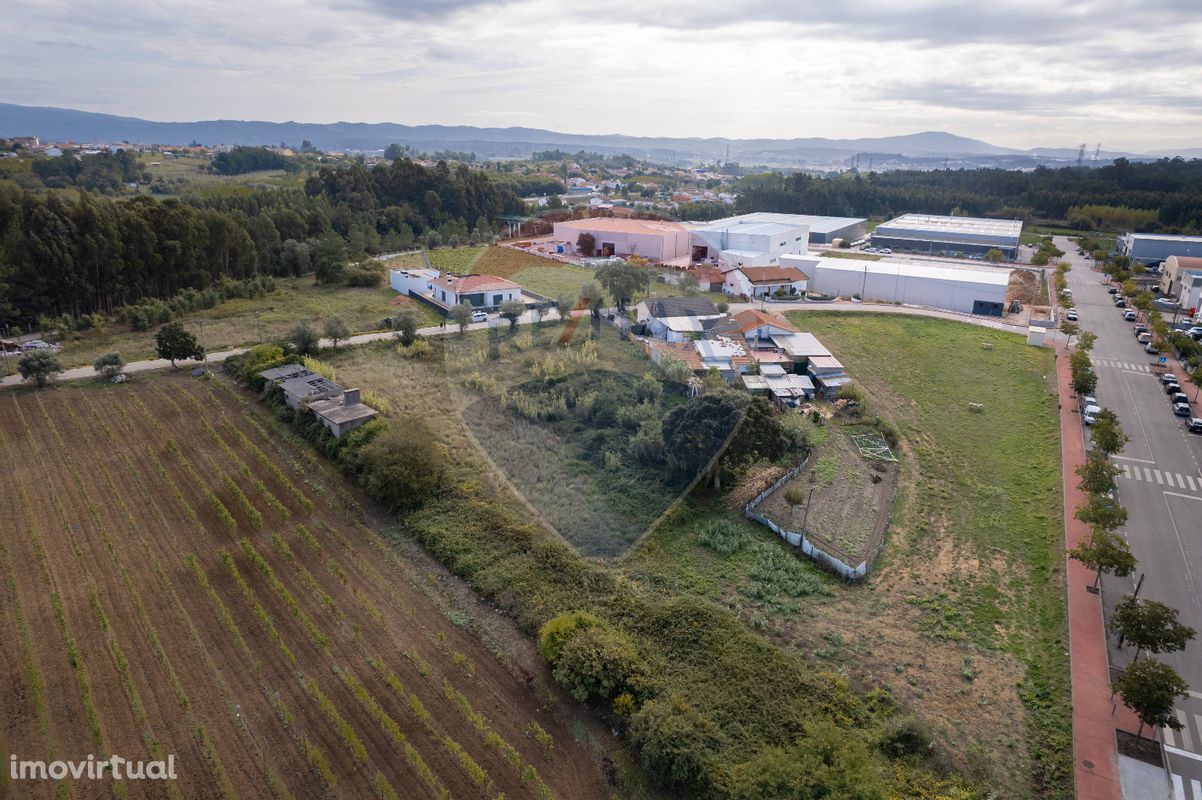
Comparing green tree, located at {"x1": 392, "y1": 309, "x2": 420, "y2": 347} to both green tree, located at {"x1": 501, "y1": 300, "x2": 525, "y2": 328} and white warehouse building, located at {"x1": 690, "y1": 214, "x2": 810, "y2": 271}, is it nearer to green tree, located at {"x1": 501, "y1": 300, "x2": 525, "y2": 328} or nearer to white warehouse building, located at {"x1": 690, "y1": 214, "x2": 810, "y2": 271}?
green tree, located at {"x1": 501, "y1": 300, "x2": 525, "y2": 328}

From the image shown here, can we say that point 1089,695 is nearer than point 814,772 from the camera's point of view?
No

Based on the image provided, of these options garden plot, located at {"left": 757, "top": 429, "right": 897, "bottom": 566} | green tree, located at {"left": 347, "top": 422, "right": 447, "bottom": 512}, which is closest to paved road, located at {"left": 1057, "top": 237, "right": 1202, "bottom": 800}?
garden plot, located at {"left": 757, "top": 429, "right": 897, "bottom": 566}

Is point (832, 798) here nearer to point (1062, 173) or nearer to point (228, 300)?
point (228, 300)

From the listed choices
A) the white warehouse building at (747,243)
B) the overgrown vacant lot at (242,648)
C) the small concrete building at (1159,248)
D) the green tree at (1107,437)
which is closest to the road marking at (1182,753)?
the overgrown vacant lot at (242,648)

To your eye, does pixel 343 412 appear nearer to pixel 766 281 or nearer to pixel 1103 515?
pixel 1103 515

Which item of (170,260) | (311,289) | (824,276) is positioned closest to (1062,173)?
(824,276)

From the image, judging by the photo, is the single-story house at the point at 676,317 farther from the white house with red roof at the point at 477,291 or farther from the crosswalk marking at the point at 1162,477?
the crosswalk marking at the point at 1162,477

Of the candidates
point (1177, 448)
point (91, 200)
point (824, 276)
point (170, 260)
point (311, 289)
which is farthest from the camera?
point (824, 276)

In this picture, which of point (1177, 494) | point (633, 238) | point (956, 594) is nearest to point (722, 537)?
point (956, 594)
